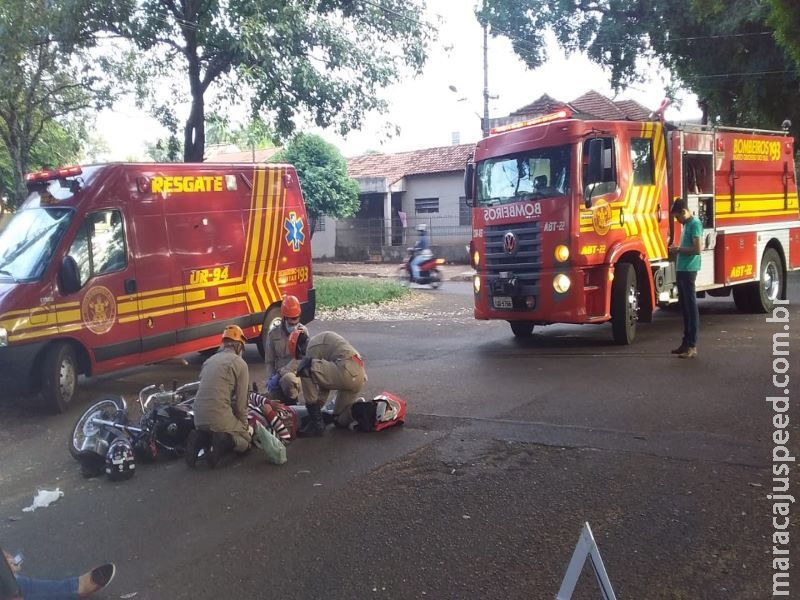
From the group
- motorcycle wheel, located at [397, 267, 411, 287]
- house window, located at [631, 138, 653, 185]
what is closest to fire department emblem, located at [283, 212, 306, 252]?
house window, located at [631, 138, 653, 185]

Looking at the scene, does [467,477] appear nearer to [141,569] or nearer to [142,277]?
[141,569]

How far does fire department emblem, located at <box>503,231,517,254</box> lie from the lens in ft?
33.9

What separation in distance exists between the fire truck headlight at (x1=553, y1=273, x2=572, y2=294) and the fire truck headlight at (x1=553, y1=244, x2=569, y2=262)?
0.21 meters

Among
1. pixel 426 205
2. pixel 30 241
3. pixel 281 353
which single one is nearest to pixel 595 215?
pixel 281 353

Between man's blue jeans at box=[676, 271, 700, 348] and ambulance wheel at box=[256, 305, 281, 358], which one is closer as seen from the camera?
man's blue jeans at box=[676, 271, 700, 348]

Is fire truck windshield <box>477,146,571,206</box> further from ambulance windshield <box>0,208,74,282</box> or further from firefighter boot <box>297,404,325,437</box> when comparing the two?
ambulance windshield <box>0,208,74,282</box>

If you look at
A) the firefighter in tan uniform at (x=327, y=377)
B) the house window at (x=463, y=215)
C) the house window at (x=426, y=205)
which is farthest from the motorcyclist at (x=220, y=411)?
the house window at (x=426, y=205)

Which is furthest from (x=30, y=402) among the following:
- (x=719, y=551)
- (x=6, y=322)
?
(x=719, y=551)

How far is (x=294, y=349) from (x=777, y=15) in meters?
6.05

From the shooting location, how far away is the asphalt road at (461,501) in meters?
3.94

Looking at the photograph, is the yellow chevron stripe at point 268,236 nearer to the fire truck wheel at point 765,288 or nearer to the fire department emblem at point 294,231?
the fire department emblem at point 294,231

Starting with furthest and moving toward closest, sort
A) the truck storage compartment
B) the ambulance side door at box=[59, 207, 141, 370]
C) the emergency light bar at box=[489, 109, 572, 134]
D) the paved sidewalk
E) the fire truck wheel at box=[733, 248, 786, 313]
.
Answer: the paved sidewalk < the fire truck wheel at box=[733, 248, 786, 313] < the truck storage compartment < the emergency light bar at box=[489, 109, 572, 134] < the ambulance side door at box=[59, 207, 141, 370]

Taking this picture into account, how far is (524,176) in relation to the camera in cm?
1037

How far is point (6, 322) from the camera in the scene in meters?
7.66
